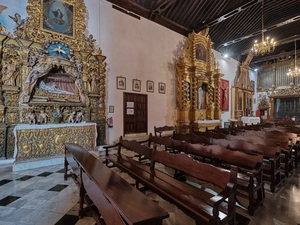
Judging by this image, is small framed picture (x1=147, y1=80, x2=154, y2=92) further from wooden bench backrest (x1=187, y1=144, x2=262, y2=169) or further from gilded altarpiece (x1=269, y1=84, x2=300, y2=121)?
gilded altarpiece (x1=269, y1=84, x2=300, y2=121)

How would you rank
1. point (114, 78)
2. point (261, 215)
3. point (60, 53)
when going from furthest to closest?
point (114, 78)
point (60, 53)
point (261, 215)

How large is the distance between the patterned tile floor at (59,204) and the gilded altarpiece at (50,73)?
1.39 m

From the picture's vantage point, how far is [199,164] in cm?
187

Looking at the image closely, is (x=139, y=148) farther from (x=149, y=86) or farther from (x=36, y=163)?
(x=149, y=86)

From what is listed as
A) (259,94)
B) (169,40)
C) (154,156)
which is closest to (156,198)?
(154,156)

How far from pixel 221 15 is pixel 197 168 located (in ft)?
27.8

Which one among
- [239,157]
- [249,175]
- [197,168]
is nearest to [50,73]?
[197,168]

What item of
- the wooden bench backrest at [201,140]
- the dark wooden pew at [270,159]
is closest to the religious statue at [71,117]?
the wooden bench backrest at [201,140]

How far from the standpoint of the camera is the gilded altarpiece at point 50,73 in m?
4.32

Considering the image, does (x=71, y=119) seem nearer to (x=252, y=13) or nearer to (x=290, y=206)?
(x=290, y=206)

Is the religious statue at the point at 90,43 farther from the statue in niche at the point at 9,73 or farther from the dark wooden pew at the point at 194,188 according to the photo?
the dark wooden pew at the point at 194,188

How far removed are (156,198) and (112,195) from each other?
1.52m

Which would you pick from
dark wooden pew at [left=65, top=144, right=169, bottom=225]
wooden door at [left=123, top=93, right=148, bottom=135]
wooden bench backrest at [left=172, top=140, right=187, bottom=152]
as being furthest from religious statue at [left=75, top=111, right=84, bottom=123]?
dark wooden pew at [left=65, top=144, right=169, bottom=225]

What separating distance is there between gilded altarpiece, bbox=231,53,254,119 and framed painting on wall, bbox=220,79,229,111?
846mm
